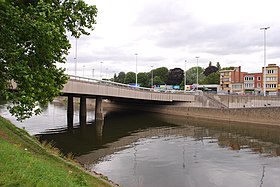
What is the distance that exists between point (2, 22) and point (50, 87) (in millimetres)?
3030

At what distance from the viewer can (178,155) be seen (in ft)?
79.3

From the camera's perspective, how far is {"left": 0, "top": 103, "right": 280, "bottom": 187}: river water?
58.3 ft

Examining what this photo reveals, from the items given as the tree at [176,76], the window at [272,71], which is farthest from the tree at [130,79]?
the window at [272,71]

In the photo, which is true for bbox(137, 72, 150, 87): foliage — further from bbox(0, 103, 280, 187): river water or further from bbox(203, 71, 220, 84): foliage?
bbox(0, 103, 280, 187): river water

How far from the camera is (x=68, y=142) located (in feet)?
95.8

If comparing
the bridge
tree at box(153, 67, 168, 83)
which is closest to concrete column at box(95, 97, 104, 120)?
the bridge

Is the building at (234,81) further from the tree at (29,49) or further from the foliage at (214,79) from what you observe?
the tree at (29,49)

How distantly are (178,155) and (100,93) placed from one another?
22120 mm

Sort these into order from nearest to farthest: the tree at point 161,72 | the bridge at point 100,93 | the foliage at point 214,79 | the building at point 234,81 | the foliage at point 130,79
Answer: the bridge at point 100,93 < the building at point 234,81 < the foliage at point 214,79 < the tree at point 161,72 < the foliage at point 130,79

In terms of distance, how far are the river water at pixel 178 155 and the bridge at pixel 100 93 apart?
6.48 metres

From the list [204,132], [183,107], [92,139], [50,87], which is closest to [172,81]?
[183,107]

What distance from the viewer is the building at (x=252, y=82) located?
9569 cm

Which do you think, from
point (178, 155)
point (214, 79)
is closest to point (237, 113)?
point (178, 155)

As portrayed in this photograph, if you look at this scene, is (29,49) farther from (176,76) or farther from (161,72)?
(161,72)
